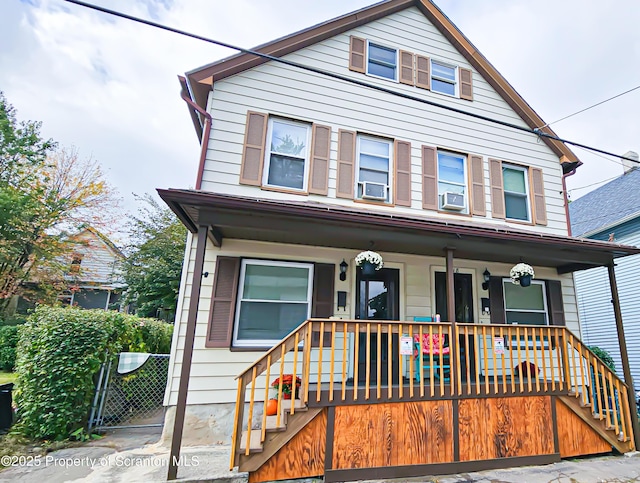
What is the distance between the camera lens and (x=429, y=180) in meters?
6.48

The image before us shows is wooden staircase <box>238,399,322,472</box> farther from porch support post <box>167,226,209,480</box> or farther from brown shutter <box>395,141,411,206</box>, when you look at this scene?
brown shutter <box>395,141,411,206</box>

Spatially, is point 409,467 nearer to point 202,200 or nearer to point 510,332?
point 510,332

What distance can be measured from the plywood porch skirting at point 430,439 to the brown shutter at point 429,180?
3.56 m

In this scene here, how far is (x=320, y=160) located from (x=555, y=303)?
546 centimetres

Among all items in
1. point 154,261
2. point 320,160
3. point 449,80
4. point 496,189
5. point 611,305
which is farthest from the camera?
point 154,261

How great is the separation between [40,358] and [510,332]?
255 inches

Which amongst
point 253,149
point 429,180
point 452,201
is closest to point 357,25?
point 429,180

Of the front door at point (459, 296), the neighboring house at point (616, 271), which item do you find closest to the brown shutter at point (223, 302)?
the front door at point (459, 296)

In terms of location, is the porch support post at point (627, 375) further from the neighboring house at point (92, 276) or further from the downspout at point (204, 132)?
the neighboring house at point (92, 276)

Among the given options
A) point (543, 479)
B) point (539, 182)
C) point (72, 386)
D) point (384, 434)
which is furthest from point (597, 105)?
point (72, 386)

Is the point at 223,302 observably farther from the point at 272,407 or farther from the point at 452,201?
the point at 452,201

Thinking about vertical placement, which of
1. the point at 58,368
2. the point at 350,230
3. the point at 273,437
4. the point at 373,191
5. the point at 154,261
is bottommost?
the point at 273,437

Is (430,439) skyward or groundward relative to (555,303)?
groundward

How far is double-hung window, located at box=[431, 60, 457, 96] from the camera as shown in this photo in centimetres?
712
